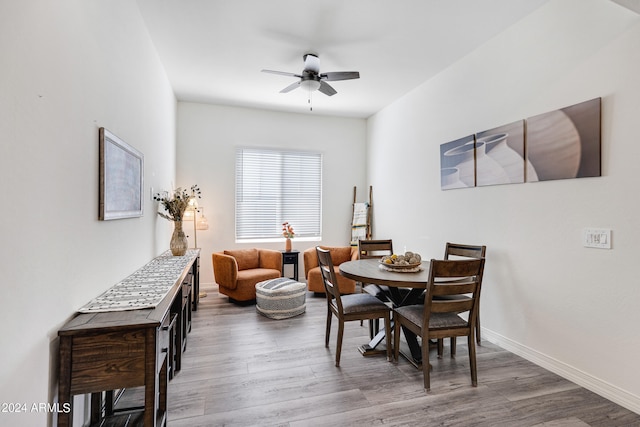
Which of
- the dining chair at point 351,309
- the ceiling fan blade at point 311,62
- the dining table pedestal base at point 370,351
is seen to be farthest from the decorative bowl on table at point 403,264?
the ceiling fan blade at point 311,62

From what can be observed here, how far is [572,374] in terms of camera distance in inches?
94.0

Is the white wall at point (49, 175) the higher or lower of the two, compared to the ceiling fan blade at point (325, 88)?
lower

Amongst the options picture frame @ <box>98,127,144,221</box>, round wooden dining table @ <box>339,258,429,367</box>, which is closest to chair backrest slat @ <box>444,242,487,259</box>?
round wooden dining table @ <box>339,258,429,367</box>

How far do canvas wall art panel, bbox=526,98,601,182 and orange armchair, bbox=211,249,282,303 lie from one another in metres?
3.45

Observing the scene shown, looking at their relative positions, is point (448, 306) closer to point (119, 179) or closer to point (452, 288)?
point (452, 288)

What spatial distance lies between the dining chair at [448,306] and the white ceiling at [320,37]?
2.19 m

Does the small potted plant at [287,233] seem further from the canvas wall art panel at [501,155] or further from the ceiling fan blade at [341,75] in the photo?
the canvas wall art panel at [501,155]

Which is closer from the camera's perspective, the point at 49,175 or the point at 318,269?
the point at 49,175

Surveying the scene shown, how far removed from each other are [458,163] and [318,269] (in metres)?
2.49

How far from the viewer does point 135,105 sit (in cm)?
263

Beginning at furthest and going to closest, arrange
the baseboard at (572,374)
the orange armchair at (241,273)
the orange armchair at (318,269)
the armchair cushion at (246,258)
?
1. the armchair cushion at (246,258)
2. the orange armchair at (318,269)
3. the orange armchair at (241,273)
4. the baseboard at (572,374)

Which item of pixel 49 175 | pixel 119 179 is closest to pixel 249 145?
pixel 119 179

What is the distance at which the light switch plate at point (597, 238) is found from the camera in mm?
2170

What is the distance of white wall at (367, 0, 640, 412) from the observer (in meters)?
2.09
